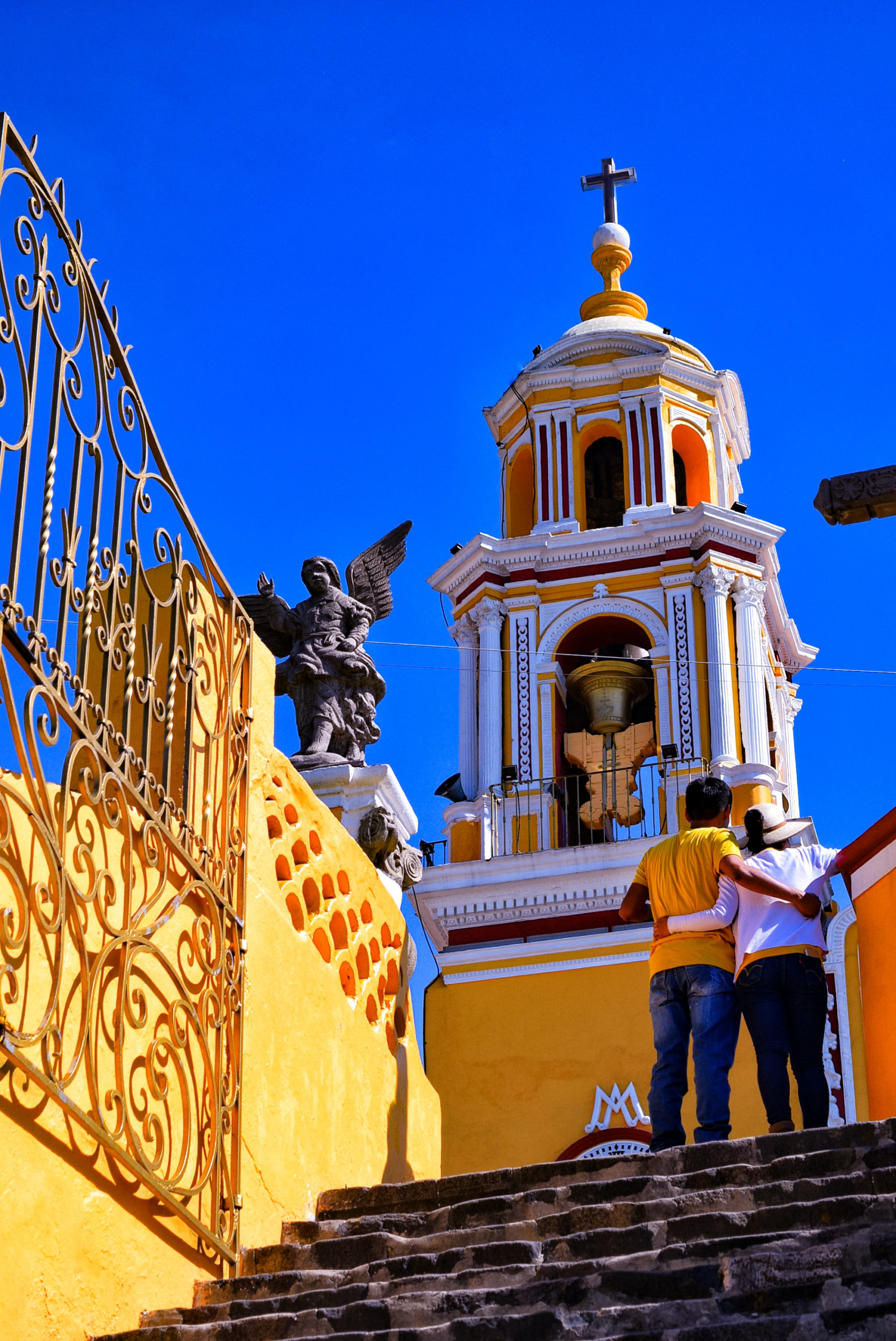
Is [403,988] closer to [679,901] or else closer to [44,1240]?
[679,901]

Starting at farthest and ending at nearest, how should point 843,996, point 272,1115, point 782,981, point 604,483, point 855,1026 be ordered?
1. point 604,483
2. point 843,996
3. point 855,1026
4. point 782,981
5. point 272,1115

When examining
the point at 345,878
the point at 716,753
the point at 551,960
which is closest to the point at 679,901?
the point at 345,878

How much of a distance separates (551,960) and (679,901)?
11.2m

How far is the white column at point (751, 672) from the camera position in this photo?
2038 centimetres

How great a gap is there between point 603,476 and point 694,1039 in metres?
17.1

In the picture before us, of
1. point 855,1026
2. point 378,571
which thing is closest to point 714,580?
point 855,1026

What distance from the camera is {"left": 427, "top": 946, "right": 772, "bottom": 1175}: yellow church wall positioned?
17.0 metres

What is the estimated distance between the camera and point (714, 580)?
21.0 meters

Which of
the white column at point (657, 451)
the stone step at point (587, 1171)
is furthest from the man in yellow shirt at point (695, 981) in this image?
the white column at point (657, 451)

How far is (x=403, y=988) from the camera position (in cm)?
797

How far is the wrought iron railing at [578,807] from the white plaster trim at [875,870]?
38.8ft

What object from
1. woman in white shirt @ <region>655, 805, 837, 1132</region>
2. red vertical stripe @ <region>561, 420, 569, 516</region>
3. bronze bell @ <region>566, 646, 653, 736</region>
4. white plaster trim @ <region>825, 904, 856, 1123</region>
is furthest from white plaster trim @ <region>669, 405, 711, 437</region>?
woman in white shirt @ <region>655, 805, 837, 1132</region>

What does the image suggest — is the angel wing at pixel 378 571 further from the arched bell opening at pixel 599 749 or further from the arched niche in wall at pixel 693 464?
the arched niche in wall at pixel 693 464

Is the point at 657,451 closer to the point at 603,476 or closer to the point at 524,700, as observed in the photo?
the point at 603,476
